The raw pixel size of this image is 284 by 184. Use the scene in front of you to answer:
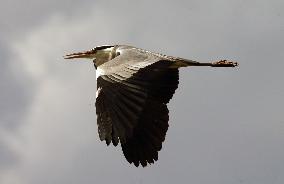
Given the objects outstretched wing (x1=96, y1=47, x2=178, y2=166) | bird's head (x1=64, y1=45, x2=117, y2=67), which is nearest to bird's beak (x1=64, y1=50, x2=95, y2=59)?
bird's head (x1=64, y1=45, x2=117, y2=67)

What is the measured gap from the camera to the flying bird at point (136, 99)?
1666 centimetres

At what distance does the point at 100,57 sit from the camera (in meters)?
22.7

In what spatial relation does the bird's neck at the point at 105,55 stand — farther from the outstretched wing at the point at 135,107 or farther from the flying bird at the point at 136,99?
the outstretched wing at the point at 135,107

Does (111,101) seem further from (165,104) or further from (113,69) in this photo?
(165,104)

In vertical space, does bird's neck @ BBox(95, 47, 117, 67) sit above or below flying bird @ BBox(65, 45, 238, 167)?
below

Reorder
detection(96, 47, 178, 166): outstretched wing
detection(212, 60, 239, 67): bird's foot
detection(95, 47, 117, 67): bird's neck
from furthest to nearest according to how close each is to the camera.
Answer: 1. detection(212, 60, 239, 67): bird's foot
2. detection(95, 47, 117, 67): bird's neck
3. detection(96, 47, 178, 166): outstretched wing

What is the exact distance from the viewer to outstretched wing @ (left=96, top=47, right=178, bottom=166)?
16625mm

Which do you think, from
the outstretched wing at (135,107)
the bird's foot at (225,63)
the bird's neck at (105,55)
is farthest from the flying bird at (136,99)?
the bird's foot at (225,63)

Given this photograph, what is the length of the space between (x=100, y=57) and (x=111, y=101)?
5934 millimetres

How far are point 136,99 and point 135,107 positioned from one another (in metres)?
0.15

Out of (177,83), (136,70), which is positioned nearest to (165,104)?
(177,83)

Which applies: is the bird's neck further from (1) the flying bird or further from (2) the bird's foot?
(2) the bird's foot

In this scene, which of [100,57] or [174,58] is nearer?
[174,58]

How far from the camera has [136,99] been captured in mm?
16438
